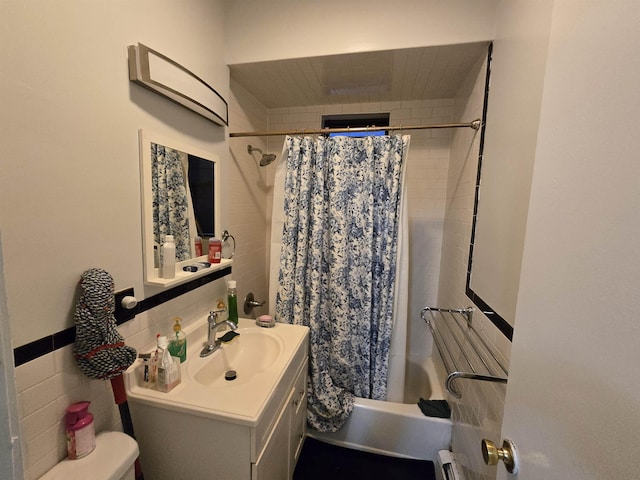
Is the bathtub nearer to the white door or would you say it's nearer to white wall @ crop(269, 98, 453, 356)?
white wall @ crop(269, 98, 453, 356)

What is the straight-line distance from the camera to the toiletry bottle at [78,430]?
0.79 m

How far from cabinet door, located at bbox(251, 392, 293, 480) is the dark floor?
0.28 m

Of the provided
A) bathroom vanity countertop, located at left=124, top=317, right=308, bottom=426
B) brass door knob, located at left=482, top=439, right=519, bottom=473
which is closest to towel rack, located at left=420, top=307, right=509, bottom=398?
brass door knob, located at left=482, top=439, right=519, bottom=473

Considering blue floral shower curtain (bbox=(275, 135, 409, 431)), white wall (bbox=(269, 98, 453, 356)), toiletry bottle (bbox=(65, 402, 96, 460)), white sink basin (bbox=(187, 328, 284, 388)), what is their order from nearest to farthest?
toiletry bottle (bbox=(65, 402, 96, 460)) → white sink basin (bbox=(187, 328, 284, 388)) → blue floral shower curtain (bbox=(275, 135, 409, 431)) → white wall (bbox=(269, 98, 453, 356))

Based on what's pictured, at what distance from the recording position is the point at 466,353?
4.63 feet

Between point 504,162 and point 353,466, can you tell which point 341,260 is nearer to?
point 504,162

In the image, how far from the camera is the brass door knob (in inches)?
21.5

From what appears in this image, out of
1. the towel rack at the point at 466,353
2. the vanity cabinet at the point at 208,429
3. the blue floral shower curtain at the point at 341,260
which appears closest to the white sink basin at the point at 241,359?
the vanity cabinet at the point at 208,429

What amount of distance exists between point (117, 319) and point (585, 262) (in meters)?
1.32

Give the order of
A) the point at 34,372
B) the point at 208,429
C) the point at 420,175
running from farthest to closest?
the point at 420,175
the point at 208,429
the point at 34,372

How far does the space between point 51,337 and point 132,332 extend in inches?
11.0

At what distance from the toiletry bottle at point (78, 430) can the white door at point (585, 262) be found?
1180mm

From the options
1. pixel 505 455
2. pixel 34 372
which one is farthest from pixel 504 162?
pixel 34 372

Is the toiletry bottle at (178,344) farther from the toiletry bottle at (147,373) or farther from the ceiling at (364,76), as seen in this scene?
the ceiling at (364,76)
